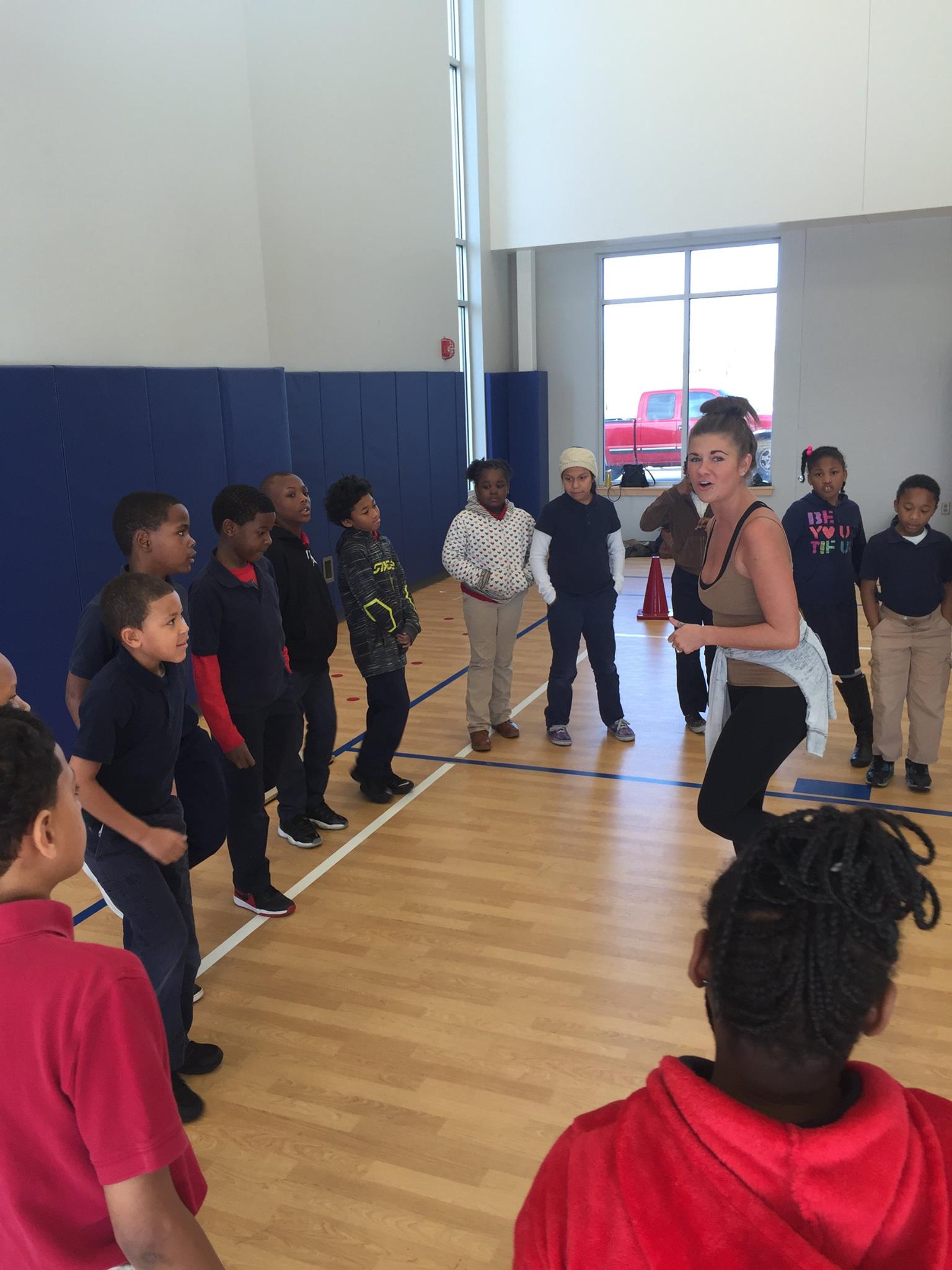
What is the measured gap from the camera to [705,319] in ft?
37.5

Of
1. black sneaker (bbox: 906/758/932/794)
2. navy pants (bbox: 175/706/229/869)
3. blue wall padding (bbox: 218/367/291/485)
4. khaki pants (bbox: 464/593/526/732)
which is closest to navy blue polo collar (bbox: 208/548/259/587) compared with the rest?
navy pants (bbox: 175/706/229/869)

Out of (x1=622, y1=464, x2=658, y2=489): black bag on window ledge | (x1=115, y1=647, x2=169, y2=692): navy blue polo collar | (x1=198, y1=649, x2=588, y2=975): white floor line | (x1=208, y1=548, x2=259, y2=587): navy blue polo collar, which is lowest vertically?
(x1=198, y1=649, x2=588, y2=975): white floor line

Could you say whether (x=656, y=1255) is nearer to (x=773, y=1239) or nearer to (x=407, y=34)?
(x=773, y=1239)

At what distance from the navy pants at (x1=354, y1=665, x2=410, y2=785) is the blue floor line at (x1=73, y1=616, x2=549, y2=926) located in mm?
285

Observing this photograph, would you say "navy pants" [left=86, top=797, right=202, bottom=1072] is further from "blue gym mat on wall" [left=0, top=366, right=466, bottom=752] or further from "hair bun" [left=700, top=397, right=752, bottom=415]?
"blue gym mat on wall" [left=0, top=366, right=466, bottom=752]

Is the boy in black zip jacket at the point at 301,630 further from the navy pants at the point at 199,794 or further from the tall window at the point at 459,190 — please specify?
the tall window at the point at 459,190

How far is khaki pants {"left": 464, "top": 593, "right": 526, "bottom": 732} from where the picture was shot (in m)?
4.88

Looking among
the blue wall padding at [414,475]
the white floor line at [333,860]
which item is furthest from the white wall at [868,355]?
the white floor line at [333,860]

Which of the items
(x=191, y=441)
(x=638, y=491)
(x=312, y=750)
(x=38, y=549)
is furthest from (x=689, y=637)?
(x=638, y=491)

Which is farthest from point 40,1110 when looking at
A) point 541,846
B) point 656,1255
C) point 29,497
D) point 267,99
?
point 267,99

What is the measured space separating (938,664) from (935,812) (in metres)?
0.62

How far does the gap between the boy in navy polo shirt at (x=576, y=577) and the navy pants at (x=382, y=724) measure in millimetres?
958

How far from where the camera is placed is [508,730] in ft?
16.9

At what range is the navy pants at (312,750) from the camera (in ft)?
12.8
